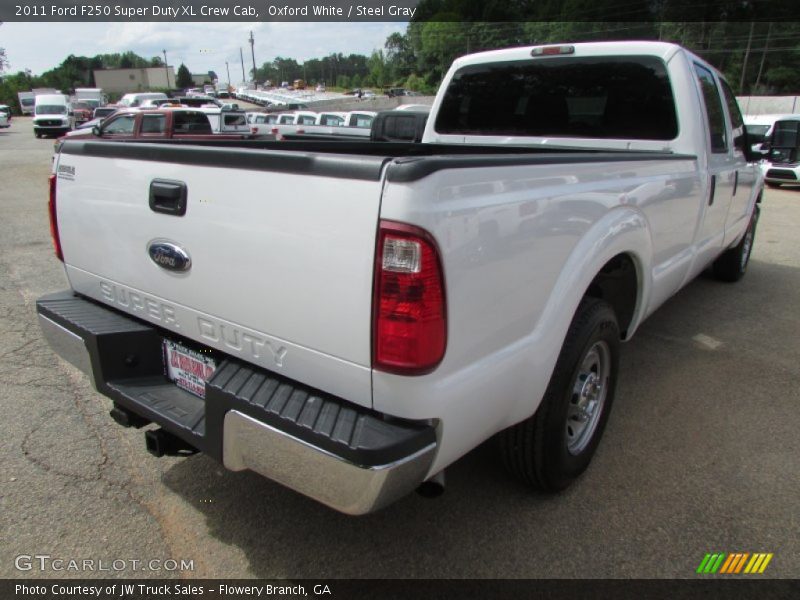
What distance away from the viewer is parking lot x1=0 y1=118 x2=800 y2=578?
226cm

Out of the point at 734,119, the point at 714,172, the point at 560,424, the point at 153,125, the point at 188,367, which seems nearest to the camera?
the point at 188,367

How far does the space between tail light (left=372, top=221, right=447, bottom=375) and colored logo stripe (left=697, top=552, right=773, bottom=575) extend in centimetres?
150

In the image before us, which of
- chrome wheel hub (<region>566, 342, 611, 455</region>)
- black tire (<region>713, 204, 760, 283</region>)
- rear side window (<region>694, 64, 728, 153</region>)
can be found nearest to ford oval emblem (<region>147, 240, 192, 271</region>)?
chrome wheel hub (<region>566, 342, 611, 455</region>)

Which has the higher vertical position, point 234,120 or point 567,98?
point 567,98

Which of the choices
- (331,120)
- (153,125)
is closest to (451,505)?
(153,125)

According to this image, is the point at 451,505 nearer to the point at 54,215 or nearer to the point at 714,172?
the point at 54,215

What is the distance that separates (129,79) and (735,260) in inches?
4327

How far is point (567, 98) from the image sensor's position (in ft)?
13.0

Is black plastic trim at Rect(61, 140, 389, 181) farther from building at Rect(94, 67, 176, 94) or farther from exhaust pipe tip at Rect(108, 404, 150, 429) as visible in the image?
building at Rect(94, 67, 176, 94)

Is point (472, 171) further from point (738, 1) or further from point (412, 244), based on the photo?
point (738, 1)

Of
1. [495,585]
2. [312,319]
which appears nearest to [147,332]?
[312,319]

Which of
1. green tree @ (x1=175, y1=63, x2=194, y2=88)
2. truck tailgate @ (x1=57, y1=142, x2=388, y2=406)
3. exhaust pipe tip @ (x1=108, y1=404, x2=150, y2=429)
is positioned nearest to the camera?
truck tailgate @ (x1=57, y1=142, x2=388, y2=406)

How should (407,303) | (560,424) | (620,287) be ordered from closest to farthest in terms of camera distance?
(407,303), (560,424), (620,287)

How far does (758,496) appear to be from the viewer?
2.64 metres
